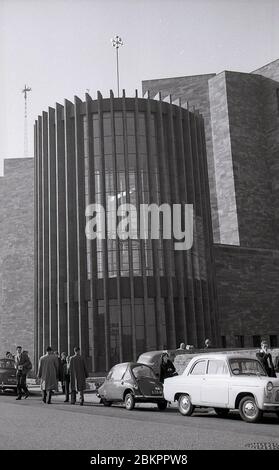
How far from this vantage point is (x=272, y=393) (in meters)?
10.8

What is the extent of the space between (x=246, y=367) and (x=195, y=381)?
3.95ft

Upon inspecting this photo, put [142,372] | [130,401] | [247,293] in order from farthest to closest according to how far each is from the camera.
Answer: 1. [247,293]
2. [142,372]
3. [130,401]

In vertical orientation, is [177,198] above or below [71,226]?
above

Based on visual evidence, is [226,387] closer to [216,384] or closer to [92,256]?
[216,384]

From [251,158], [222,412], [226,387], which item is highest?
[251,158]

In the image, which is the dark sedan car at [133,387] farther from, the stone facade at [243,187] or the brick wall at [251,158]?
the brick wall at [251,158]

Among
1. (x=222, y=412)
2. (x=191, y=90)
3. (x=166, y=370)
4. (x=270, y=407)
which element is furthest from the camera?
(x=191, y=90)

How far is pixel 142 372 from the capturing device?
1488 centimetres

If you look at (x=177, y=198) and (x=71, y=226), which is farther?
(x=177, y=198)

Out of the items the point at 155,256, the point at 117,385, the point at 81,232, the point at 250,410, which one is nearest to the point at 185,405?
the point at 250,410

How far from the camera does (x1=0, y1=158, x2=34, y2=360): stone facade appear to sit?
136ft

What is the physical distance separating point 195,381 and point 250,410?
162cm
